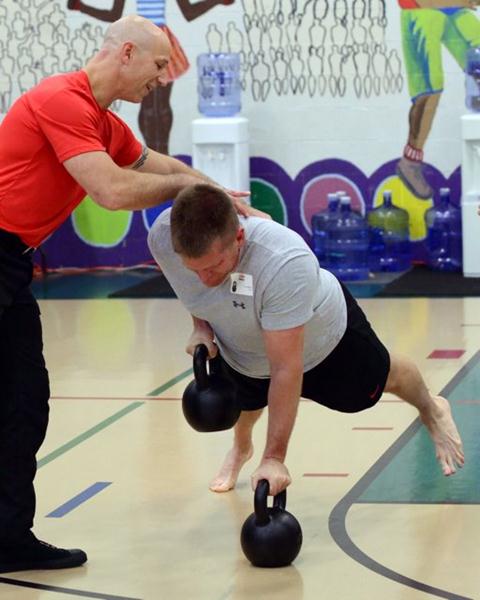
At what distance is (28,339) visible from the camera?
145 inches

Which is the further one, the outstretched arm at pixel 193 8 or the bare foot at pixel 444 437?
the outstretched arm at pixel 193 8

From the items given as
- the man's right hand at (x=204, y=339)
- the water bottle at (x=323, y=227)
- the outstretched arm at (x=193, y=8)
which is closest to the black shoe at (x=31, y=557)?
the man's right hand at (x=204, y=339)

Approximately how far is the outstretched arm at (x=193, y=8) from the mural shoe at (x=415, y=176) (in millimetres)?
1758

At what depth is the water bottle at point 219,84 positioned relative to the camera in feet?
30.6

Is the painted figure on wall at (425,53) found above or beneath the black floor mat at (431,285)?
above

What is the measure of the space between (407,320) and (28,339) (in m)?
3.99

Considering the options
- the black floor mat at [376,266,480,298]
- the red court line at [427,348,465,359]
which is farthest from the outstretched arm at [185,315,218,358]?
the black floor mat at [376,266,480,298]

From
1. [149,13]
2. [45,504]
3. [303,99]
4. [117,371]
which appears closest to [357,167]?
[303,99]

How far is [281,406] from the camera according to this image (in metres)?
3.57

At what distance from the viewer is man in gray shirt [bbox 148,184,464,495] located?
3451mm

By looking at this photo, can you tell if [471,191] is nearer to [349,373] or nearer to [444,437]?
[444,437]

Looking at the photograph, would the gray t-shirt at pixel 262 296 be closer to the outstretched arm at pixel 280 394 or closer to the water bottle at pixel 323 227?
the outstretched arm at pixel 280 394

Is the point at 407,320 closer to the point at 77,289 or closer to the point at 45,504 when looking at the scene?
the point at 77,289

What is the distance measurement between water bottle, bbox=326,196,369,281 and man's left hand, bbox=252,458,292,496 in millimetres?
5548
